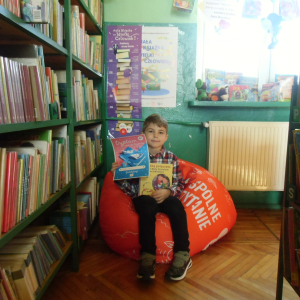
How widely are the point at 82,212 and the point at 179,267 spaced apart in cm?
70

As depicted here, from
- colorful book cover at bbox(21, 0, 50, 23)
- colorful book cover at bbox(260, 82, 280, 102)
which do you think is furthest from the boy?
colorful book cover at bbox(260, 82, 280, 102)

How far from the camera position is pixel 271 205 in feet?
7.89

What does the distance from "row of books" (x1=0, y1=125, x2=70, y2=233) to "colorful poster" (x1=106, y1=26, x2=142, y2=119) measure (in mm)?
1023

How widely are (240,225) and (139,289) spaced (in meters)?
1.07

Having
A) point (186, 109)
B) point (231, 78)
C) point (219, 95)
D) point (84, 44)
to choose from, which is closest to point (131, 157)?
point (84, 44)

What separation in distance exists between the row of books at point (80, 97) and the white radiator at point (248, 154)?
988mm

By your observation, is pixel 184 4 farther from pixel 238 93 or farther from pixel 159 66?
pixel 238 93

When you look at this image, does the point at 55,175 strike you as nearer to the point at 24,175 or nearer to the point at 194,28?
the point at 24,175

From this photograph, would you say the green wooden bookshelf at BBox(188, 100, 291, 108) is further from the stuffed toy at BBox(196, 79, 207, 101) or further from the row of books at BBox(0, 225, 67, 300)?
the row of books at BBox(0, 225, 67, 300)

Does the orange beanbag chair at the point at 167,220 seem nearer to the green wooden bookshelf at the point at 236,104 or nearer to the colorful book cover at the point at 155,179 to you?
the colorful book cover at the point at 155,179

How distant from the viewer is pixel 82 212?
165 cm

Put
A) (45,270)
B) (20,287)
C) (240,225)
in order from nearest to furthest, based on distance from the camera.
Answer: (20,287), (45,270), (240,225)

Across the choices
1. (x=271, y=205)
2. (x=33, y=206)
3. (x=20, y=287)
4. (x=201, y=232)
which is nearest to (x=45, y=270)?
(x=20, y=287)

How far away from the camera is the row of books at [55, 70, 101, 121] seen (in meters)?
1.31
